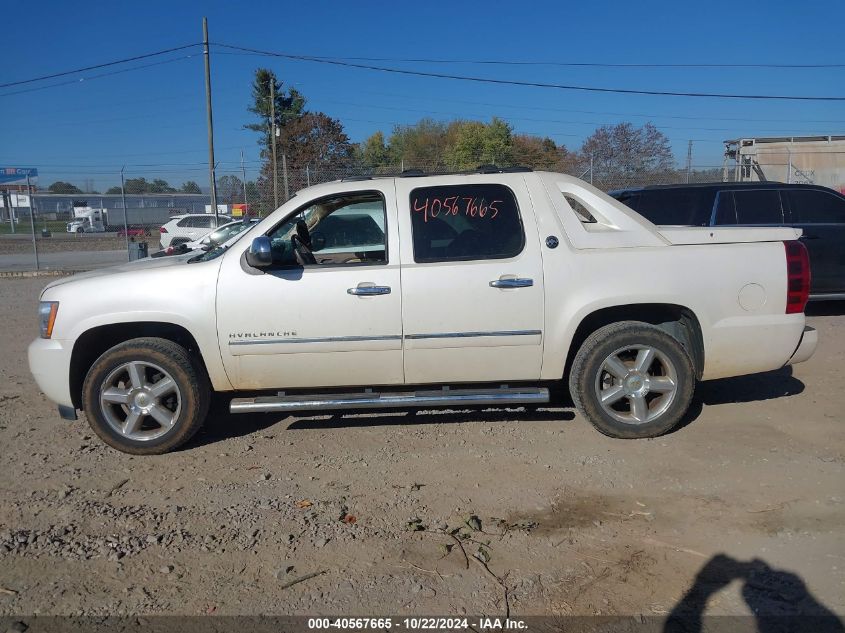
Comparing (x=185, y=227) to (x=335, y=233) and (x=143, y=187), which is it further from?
(x=335, y=233)

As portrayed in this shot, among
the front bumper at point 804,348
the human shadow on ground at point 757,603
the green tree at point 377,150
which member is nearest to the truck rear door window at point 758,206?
the front bumper at point 804,348

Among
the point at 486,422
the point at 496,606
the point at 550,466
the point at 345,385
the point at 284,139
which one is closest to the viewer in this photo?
the point at 496,606

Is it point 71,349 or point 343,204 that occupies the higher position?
point 343,204

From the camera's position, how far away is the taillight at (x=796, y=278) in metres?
4.98

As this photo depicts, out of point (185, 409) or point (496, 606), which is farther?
point (185, 409)

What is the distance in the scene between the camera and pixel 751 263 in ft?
16.3

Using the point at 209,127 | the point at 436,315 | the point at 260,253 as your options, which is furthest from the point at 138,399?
the point at 209,127

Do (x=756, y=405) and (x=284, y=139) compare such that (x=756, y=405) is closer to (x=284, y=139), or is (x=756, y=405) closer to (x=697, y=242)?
(x=697, y=242)

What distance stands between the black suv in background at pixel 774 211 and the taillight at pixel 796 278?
161 inches

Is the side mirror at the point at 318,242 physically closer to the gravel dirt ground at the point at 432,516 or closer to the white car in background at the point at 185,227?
the gravel dirt ground at the point at 432,516

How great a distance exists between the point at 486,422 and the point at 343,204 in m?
1.98

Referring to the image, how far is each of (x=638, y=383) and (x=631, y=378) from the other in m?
0.06

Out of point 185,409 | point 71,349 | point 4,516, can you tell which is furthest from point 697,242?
point 4,516

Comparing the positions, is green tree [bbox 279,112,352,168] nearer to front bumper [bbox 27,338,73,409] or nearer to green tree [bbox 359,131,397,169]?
green tree [bbox 359,131,397,169]
